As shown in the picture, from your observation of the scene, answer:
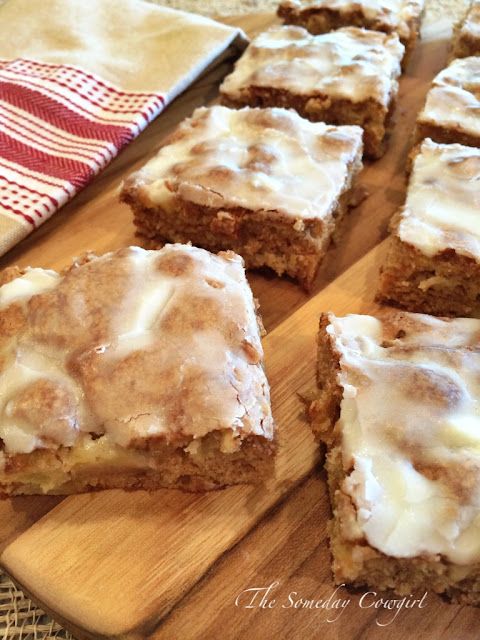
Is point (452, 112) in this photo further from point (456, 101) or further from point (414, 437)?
point (414, 437)

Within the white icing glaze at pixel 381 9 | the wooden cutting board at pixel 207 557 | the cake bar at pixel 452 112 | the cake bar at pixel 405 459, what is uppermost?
the white icing glaze at pixel 381 9

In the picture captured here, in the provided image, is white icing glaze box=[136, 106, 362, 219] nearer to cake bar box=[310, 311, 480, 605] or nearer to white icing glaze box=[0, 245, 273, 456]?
white icing glaze box=[0, 245, 273, 456]

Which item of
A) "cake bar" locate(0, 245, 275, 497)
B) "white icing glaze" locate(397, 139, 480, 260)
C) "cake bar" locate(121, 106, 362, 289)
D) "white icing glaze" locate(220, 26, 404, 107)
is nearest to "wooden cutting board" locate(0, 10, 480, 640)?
"cake bar" locate(0, 245, 275, 497)

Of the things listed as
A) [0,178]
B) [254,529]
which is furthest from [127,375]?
[0,178]

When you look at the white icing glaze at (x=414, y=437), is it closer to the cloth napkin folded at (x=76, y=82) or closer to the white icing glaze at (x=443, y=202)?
the white icing glaze at (x=443, y=202)

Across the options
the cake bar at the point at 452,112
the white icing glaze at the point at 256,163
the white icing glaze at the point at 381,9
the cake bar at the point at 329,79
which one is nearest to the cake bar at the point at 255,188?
the white icing glaze at the point at 256,163

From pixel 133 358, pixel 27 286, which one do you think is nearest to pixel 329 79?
pixel 27 286
